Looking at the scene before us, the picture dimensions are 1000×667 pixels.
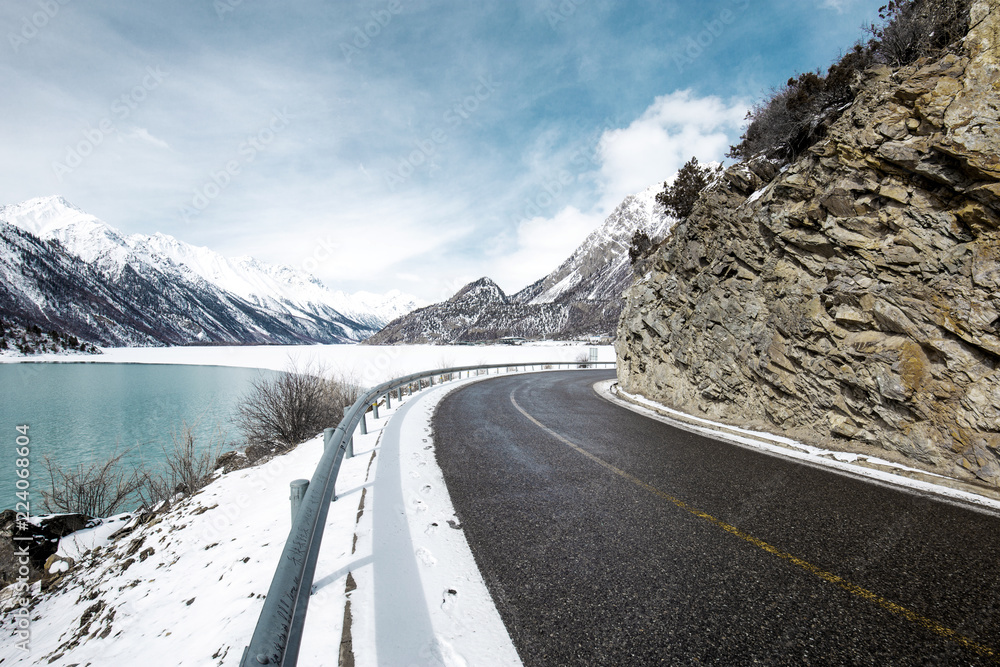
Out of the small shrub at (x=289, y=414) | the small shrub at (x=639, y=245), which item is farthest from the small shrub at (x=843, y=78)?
the small shrub at (x=289, y=414)

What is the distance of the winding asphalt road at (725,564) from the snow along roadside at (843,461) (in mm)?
385

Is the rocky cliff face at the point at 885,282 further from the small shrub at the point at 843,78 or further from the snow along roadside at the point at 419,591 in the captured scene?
the snow along roadside at the point at 419,591

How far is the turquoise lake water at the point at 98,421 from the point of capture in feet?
47.4

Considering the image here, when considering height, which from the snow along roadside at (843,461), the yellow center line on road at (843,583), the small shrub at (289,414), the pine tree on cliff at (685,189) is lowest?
the snow along roadside at (843,461)

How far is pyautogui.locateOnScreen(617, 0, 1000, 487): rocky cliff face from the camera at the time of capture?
573 cm

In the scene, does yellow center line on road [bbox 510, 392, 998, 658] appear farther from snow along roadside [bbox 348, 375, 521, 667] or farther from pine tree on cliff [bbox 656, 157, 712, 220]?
pine tree on cliff [bbox 656, 157, 712, 220]

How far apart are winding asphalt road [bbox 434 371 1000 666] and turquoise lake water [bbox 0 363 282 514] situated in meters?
9.99

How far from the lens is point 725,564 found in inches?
135

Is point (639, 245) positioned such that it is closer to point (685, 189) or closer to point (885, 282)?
point (685, 189)

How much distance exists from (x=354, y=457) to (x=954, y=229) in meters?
9.67

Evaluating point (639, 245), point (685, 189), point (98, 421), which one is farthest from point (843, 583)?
point (98, 421)

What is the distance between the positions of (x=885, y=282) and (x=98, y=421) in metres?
30.5

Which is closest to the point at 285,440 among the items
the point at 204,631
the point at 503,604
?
the point at 204,631

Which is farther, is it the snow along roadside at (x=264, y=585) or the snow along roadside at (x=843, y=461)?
the snow along roadside at (x=843, y=461)
